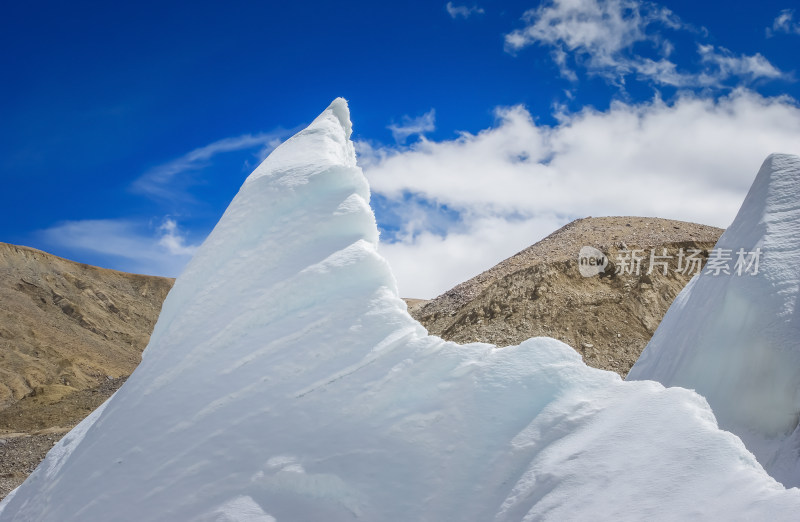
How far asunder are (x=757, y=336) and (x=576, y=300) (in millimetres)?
12022

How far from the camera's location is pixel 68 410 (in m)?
17.6

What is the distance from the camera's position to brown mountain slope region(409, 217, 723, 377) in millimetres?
16609

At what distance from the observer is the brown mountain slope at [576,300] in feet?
54.5

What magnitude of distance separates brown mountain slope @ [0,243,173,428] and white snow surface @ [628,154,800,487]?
55.4 ft

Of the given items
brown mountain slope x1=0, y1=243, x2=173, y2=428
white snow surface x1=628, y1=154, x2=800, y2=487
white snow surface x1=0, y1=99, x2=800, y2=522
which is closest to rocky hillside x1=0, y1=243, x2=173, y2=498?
brown mountain slope x1=0, y1=243, x2=173, y2=428

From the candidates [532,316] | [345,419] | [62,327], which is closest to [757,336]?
[345,419]

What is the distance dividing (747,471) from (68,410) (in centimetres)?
1871

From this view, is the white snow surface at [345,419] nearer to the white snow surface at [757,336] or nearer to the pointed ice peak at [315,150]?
the pointed ice peak at [315,150]

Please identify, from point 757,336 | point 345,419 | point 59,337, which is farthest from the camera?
point 59,337

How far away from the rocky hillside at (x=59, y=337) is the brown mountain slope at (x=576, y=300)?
10.7 m

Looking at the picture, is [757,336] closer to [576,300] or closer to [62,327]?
[576,300]

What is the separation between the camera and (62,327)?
36750 mm

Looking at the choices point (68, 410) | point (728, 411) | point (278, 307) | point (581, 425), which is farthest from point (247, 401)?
point (68, 410)

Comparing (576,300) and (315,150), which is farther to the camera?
(576,300)
